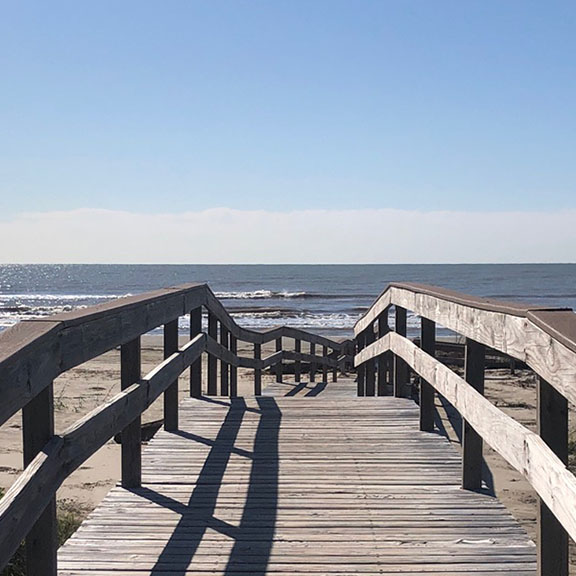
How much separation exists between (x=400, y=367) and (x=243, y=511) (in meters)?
2.98

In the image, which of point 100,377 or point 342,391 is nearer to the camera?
point 342,391

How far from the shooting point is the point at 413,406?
6.02 m

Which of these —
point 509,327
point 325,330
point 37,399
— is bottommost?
point 325,330

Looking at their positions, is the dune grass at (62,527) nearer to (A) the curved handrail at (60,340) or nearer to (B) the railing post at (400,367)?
(A) the curved handrail at (60,340)

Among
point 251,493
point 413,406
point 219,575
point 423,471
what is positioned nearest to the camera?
point 219,575

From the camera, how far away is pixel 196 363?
639 centimetres

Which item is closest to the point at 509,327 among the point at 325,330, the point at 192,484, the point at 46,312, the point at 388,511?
the point at 388,511

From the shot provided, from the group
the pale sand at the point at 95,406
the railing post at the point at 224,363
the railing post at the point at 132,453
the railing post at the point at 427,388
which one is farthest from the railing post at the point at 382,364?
the railing post at the point at 132,453

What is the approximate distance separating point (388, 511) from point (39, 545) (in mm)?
1819

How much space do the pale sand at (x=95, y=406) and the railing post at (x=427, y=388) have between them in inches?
40.2

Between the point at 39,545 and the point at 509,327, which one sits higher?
the point at 509,327

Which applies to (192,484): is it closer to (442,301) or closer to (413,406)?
(442,301)

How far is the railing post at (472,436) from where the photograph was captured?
3.61 meters

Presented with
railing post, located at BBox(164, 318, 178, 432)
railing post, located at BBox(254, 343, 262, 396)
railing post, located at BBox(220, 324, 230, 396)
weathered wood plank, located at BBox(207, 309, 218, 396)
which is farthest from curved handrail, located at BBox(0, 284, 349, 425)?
railing post, located at BBox(254, 343, 262, 396)
